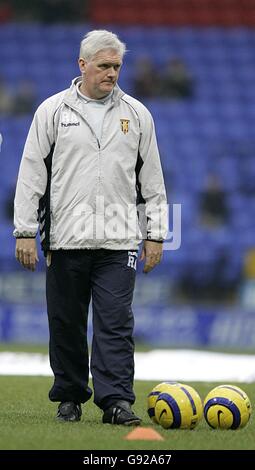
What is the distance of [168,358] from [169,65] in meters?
10.5

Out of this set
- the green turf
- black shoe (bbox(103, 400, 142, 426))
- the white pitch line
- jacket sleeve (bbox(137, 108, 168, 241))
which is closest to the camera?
the green turf

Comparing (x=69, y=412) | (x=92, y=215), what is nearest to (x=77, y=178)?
(x=92, y=215)

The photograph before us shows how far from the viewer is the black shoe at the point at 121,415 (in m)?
6.61

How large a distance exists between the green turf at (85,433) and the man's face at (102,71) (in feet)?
6.50

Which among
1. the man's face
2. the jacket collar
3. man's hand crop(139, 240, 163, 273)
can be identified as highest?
the man's face

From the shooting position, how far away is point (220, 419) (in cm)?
657

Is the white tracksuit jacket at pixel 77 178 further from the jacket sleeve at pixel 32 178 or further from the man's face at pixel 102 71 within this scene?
the man's face at pixel 102 71

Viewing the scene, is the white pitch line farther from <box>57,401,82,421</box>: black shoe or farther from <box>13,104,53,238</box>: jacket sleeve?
<box>13,104,53,238</box>: jacket sleeve

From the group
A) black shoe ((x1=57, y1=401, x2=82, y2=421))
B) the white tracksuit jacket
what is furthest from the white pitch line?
the white tracksuit jacket

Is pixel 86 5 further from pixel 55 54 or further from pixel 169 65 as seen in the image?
pixel 169 65

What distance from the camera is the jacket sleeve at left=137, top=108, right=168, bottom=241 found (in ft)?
23.0

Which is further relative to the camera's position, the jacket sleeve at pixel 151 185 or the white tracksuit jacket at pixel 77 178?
the jacket sleeve at pixel 151 185

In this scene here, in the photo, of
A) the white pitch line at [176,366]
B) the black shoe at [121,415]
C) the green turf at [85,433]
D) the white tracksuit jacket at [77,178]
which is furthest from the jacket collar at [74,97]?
the white pitch line at [176,366]

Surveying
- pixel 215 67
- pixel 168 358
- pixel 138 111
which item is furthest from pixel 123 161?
pixel 215 67
